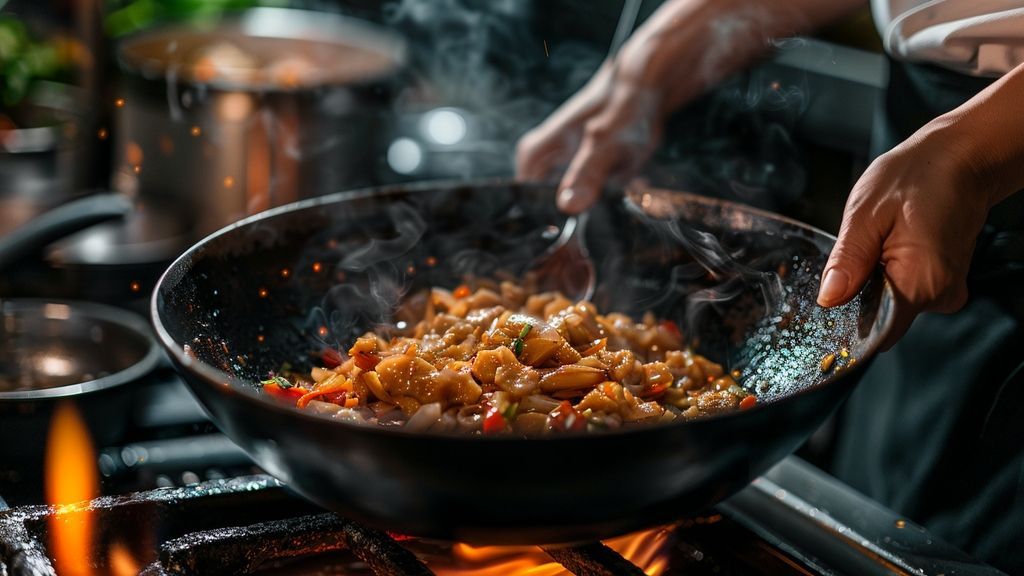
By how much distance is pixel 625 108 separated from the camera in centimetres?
188

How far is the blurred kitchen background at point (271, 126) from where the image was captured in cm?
230

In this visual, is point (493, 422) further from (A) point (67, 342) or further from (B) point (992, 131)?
(A) point (67, 342)

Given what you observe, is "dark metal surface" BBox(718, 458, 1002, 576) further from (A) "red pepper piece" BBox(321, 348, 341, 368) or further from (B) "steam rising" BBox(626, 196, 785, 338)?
(A) "red pepper piece" BBox(321, 348, 341, 368)

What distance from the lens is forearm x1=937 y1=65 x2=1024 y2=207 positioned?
1.19 metres

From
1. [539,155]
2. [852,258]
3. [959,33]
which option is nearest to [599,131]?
[539,155]

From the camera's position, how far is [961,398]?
1732mm

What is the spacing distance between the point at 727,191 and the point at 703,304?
39.1 inches

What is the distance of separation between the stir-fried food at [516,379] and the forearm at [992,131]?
1.31 ft

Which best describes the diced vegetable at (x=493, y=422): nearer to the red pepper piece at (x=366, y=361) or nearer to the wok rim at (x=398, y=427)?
the wok rim at (x=398, y=427)

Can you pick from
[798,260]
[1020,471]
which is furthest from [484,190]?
[1020,471]

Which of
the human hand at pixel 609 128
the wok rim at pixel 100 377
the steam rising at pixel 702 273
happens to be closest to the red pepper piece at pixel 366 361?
the wok rim at pixel 100 377

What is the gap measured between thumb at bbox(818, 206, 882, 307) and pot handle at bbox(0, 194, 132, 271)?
4.37 ft

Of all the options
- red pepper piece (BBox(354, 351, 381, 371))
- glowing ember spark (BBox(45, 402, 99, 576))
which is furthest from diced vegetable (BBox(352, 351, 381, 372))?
glowing ember spark (BBox(45, 402, 99, 576))

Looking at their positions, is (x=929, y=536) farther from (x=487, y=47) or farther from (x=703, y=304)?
(x=487, y=47)
